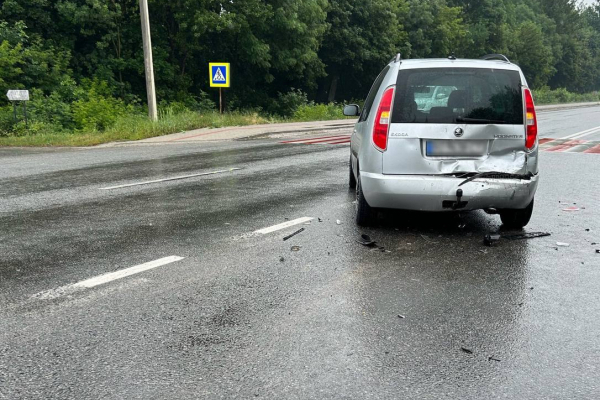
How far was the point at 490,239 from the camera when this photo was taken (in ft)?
19.8

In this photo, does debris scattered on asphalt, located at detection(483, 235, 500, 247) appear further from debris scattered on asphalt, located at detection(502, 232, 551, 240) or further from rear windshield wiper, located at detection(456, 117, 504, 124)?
rear windshield wiper, located at detection(456, 117, 504, 124)

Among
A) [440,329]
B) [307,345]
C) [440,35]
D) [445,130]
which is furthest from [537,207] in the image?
[440,35]

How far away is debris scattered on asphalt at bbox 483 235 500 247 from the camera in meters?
5.95

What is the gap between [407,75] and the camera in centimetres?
618

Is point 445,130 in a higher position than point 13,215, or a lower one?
higher

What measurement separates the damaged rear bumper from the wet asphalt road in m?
0.40

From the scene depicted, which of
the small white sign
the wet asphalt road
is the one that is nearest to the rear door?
the wet asphalt road

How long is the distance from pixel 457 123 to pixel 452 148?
259 millimetres

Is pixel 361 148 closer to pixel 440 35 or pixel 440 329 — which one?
pixel 440 329

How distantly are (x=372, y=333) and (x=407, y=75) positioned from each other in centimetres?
336

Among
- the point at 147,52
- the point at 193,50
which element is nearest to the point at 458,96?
the point at 147,52

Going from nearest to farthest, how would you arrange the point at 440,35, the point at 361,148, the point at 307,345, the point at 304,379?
the point at 304,379 < the point at 307,345 < the point at 361,148 < the point at 440,35

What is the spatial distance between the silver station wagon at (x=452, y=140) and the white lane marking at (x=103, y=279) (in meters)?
2.28

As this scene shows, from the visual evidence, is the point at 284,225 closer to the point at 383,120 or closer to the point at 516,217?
the point at 383,120
